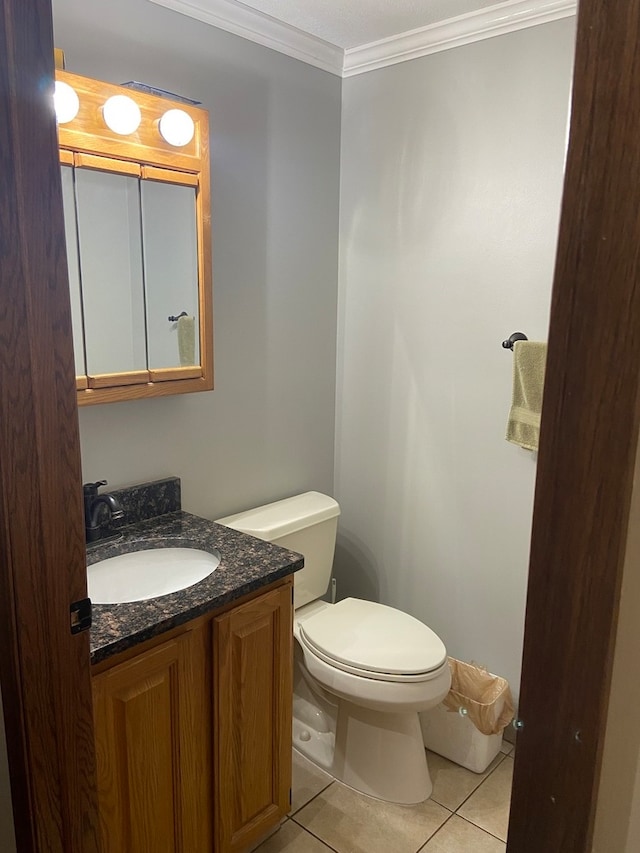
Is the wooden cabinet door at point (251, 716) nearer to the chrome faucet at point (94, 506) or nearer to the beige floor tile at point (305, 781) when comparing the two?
the beige floor tile at point (305, 781)

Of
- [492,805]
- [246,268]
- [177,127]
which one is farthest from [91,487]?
[492,805]

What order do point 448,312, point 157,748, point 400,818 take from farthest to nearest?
point 448,312 → point 400,818 → point 157,748

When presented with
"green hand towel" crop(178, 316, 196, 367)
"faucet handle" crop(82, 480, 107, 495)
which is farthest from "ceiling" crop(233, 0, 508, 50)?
"faucet handle" crop(82, 480, 107, 495)

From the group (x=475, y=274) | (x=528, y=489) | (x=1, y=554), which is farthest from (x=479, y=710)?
(x=1, y=554)

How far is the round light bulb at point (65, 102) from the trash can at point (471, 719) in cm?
210

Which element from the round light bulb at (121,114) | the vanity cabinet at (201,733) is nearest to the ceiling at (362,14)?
the round light bulb at (121,114)

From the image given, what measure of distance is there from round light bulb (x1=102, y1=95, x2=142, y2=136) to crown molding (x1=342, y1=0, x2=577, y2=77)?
103 cm

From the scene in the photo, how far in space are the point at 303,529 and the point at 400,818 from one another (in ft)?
3.05

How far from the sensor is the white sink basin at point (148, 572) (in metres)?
1.80

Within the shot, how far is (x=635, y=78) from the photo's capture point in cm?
49

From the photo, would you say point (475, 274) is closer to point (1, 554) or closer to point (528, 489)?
point (528, 489)

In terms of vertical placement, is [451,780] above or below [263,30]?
below

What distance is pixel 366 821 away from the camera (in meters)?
2.07

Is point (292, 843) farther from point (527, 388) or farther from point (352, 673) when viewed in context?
point (527, 388)
